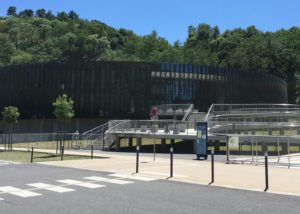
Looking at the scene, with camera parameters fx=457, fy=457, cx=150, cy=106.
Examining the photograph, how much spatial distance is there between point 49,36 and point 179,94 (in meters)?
88.4

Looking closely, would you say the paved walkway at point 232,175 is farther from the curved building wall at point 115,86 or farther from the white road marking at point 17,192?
the curved building wall at point 115,86

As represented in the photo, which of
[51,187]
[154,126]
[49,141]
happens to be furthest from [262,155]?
[49,141]

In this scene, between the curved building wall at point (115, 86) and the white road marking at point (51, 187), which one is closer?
the white road marking at point (51, 187)

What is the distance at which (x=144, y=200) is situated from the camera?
12055mm

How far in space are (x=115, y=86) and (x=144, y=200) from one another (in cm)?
5174

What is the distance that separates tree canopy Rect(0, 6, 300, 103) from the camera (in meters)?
110

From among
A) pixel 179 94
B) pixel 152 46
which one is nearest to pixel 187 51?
pixel 152 46

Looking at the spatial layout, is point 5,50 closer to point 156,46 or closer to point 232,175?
point 156,46

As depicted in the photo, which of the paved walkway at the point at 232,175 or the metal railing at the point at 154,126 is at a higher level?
the metal railing at the point at 154,126

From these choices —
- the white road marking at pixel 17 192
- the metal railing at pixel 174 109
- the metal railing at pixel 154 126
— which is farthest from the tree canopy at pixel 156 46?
the white road marking at pixel 17 192

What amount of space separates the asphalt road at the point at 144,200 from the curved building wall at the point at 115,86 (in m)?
47.3

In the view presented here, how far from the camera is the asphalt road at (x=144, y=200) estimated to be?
10648 millimetres

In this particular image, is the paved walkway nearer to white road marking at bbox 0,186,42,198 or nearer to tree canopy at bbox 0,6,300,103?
white road marking at bbox 0,186,42,198

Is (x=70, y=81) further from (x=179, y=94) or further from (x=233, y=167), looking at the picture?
(x=233, y=167)
